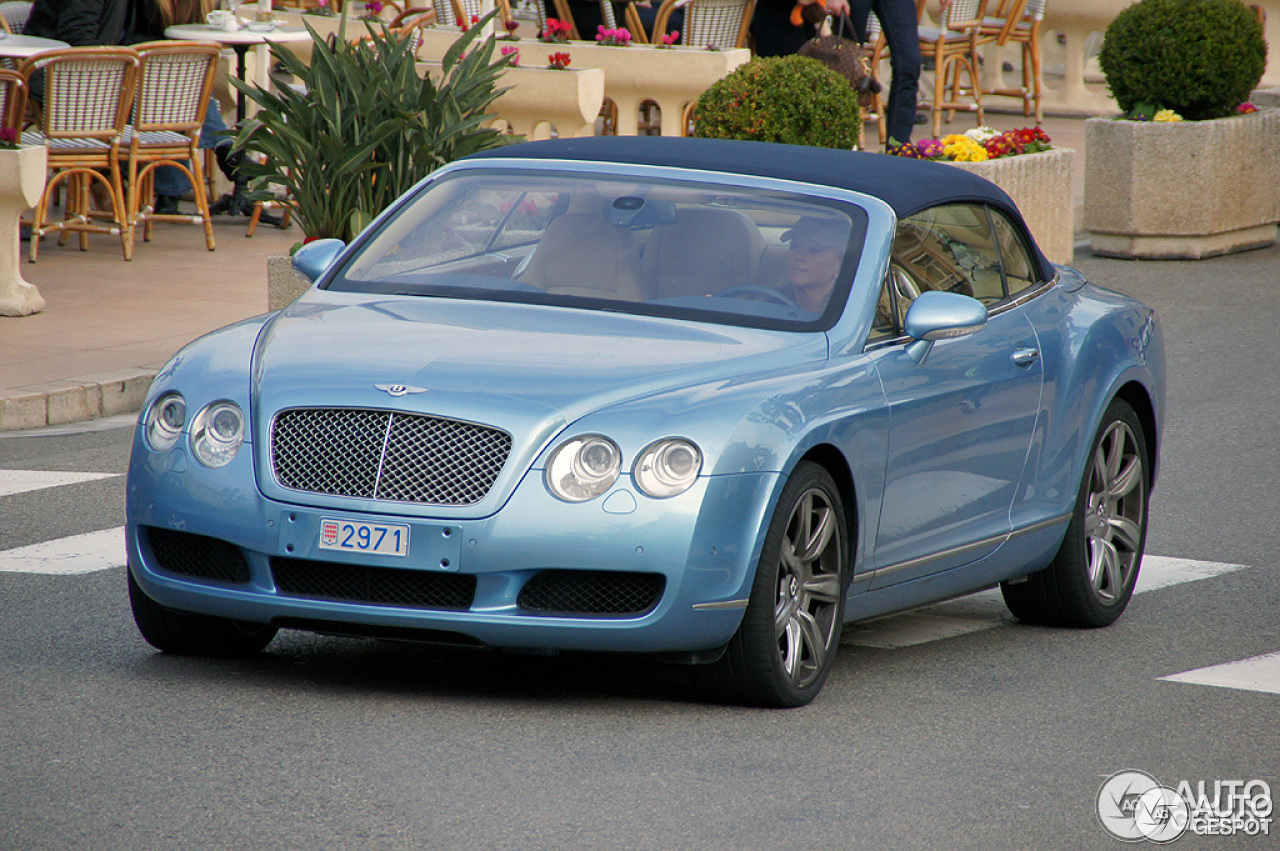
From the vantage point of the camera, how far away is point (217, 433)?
18.6 feet

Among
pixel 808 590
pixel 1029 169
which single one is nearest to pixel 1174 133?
pixel 1029 169

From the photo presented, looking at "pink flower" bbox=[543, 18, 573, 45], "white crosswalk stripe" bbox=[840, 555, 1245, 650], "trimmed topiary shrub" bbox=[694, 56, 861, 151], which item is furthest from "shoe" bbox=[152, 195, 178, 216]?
"white crosswalk stripe" bbox=[840, 555, 1245, 650]

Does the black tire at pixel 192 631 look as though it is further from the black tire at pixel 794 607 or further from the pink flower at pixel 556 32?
the pink flower at pixel 556 32

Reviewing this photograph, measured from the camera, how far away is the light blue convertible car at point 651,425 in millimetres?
5398

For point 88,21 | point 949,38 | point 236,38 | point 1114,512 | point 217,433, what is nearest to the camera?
point 217,433

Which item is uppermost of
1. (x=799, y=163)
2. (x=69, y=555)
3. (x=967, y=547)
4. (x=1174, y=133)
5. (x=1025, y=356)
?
(x=799, y=163)

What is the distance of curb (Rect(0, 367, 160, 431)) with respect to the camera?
10391mm

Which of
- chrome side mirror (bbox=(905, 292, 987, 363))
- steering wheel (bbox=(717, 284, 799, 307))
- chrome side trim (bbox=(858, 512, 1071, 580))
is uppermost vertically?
steering wheel (bbox=(717, 284, 799, 307))

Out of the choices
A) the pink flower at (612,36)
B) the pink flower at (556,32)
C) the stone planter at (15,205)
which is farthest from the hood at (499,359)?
the pink flower at (612,36)

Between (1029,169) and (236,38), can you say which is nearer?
(1029,169)

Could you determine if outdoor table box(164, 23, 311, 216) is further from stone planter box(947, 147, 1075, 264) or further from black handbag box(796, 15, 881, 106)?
stone planter box(947, 147, 1075, 264)

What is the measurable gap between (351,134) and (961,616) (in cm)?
501

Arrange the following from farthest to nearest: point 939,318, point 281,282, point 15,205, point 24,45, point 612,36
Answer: point 612,36
point 24,45
point 15,205
point 281,282
point 939,318

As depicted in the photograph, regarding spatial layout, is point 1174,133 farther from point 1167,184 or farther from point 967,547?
A: point 967,547
